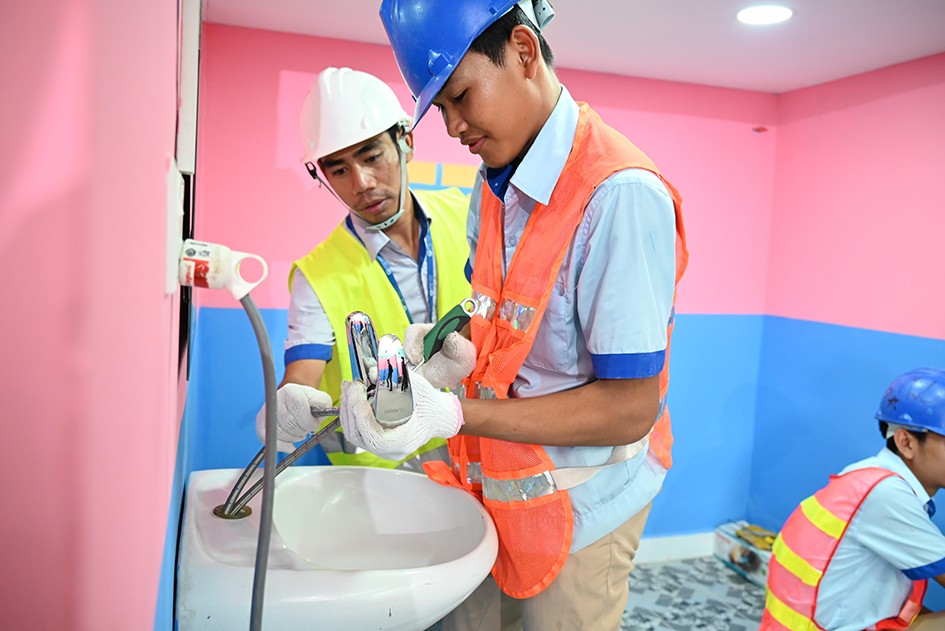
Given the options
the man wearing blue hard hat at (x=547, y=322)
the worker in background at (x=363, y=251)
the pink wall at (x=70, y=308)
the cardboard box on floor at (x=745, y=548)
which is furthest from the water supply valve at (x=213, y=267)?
the cardboard box on floor at (x=745, y=548)

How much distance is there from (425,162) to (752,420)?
6.50ft

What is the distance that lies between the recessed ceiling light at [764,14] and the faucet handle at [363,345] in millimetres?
1750

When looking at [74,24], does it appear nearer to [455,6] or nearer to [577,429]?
[455,6]

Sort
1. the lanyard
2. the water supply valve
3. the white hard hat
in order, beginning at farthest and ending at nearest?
the lanyard, the white hard hat, the water supply valve

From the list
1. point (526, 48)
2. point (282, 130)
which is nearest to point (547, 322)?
point (526, 48)

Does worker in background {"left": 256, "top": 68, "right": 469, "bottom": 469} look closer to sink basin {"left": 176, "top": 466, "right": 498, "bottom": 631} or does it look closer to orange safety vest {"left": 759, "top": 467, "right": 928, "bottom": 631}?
sink basin {"left": 176, "top": 466, "right": 498, "bottom": 631}

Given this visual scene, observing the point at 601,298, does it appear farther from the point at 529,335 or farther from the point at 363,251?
the point at 363,251

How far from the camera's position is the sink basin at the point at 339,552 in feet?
3.18

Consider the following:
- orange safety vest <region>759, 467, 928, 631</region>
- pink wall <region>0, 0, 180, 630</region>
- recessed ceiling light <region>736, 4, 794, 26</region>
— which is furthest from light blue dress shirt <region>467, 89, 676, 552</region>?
recessed ceiling light <region>736, 4, 794, 26</region>

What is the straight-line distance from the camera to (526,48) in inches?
42.5

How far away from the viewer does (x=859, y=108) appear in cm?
289

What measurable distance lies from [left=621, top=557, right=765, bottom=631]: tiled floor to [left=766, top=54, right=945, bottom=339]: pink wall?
1216 mm

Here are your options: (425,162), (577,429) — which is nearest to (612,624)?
(577,429)

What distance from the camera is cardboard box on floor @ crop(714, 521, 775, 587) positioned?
3.10 metres
